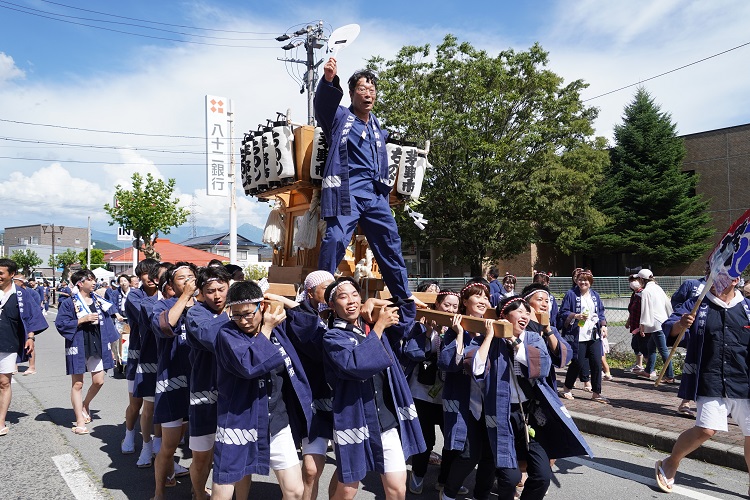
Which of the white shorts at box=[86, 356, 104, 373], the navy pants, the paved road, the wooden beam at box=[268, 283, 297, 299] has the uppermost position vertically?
the navy pants

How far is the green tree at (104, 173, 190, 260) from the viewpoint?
79.8ft

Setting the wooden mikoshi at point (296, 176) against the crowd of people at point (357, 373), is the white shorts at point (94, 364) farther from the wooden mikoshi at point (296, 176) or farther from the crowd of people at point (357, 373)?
the wooden mikoshi at point (296, 176)

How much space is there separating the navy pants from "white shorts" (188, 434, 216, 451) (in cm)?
145

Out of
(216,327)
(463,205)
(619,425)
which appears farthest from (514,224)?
(216,327)

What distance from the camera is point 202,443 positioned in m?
3.76

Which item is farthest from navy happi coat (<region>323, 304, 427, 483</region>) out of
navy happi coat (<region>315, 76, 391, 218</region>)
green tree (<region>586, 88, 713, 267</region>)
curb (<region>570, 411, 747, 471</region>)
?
green tree (<region>586, 88, 713, 267</region>)

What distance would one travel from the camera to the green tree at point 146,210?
79.8 feet

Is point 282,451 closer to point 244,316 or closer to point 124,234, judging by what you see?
point 244,316

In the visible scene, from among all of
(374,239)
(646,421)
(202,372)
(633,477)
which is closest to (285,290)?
(374,239)

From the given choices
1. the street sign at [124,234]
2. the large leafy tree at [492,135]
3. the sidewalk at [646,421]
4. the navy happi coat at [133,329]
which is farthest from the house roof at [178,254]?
the sidewalk at [646,421]

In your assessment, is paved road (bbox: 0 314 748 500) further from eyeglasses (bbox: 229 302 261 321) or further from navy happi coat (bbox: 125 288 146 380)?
eyeglasses (bbox: 229 302 261 321)

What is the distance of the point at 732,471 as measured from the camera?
5.13m

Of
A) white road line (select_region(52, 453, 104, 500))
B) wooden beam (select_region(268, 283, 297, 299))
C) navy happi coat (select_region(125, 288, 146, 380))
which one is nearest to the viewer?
white road line (select_region(52, 453, 104, 500))

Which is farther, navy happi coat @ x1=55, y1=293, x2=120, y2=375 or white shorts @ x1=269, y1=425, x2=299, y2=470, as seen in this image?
navy happi coat @ x1=55, y1=293, x2=120, y2=375
